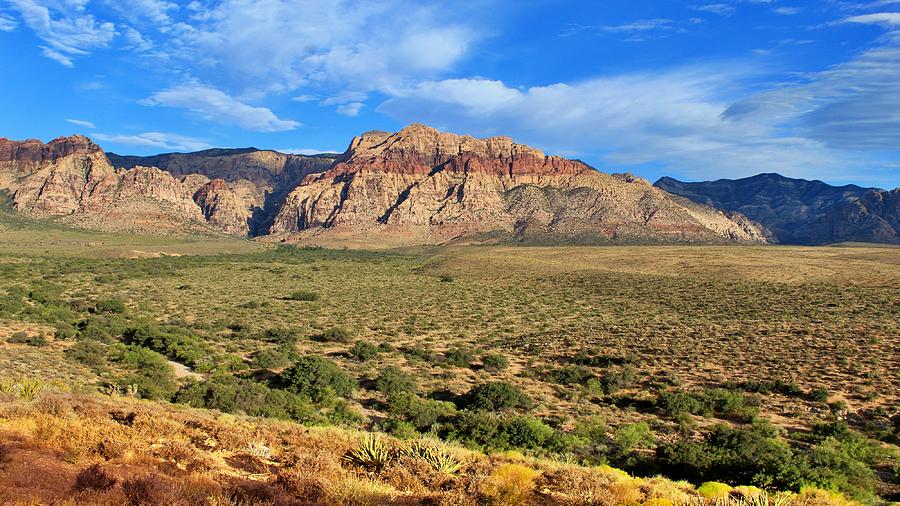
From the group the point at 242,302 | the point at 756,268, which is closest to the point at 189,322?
the point at 242,302

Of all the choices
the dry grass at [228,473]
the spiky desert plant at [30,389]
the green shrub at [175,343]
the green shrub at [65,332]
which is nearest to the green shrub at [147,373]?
the green shrub at [175,343]

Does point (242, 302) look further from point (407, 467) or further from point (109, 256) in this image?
point (109, 256)

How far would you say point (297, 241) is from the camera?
17038 cm

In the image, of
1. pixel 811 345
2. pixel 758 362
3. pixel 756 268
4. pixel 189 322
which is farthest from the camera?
pixel 756 268

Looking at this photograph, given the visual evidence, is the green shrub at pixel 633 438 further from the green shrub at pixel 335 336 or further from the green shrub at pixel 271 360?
the green shrub at pixel 335 336

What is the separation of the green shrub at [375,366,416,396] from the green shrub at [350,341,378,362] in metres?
4.18

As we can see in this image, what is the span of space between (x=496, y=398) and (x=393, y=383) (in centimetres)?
391

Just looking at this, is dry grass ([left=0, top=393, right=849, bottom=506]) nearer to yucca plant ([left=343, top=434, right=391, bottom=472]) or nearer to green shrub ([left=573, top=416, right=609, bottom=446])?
yucca plant ([left=343, top=434, right=391, bottom=472])

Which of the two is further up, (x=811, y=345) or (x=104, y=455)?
(x=104, y=455)

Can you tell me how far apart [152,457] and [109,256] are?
95539 mm

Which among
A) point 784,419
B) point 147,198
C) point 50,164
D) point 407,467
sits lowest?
point 784,419

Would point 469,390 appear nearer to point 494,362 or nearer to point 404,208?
point 494,362

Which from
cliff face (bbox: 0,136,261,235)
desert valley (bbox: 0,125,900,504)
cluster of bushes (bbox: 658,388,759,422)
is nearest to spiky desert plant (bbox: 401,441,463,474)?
desert valley (bbox: 0,125,900,504)

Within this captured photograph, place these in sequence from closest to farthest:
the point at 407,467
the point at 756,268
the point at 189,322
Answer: the point at 407,467 → the point at 189,322 → the point at 756,268
